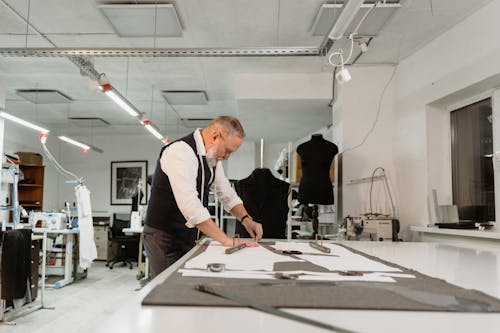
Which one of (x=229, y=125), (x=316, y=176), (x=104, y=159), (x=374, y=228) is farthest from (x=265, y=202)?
(x=104, y=159)

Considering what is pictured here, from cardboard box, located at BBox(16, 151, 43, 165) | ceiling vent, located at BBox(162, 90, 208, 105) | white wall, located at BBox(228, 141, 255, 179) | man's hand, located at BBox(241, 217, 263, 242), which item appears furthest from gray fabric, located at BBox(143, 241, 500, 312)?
white wall, located at BBox(228, 141, 255, 179)

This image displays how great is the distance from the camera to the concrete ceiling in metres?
3.95

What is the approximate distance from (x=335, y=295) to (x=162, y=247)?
1.44 metres

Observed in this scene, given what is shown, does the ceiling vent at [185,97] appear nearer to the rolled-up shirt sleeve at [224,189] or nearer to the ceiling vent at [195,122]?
the ceiling vent at [195,122]

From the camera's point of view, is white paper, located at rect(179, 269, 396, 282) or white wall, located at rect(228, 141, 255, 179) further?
white wall, located at rect(228, 141, 255, 179)

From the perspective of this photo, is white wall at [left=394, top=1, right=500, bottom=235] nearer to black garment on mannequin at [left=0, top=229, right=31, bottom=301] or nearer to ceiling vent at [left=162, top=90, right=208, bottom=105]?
ceiling vent at [left=162, top=90, right=208, bottom=105]

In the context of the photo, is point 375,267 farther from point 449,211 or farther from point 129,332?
point 449,211

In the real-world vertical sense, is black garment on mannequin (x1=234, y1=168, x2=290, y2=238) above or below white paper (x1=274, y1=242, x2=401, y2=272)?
above

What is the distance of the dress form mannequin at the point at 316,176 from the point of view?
4.46m

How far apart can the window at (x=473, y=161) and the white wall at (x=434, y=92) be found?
11 centimetres

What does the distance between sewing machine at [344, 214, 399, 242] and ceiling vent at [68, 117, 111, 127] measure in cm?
646

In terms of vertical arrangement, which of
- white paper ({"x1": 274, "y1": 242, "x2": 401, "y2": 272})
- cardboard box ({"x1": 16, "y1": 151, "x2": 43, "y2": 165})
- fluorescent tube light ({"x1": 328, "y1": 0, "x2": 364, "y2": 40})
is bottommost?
white paper ({"x1": 274, "y1": 242, "x2": 401, "y2": 272})

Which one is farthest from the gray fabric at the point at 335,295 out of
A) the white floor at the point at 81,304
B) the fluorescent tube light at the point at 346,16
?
the white floor at the point at 81,304

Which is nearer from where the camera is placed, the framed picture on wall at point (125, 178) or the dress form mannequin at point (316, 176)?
the dress form mannequin at point (316, 176)
